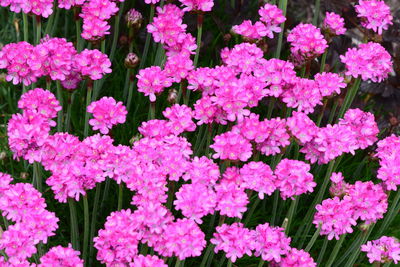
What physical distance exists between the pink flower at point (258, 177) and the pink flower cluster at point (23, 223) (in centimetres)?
52

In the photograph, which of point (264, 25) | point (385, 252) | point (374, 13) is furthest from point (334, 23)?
point (385, 252)

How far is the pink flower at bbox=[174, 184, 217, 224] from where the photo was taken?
5.16 feet

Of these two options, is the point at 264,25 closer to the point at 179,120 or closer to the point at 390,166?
the point at 179,120

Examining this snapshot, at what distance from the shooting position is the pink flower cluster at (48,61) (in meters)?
1.91

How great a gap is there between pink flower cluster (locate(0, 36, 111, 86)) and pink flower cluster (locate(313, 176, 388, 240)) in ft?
2.75

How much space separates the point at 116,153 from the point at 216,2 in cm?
151

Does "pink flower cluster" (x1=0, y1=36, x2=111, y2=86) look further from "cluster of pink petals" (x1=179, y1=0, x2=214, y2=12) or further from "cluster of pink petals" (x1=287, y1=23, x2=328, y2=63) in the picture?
"cluster of pink petals" (x1=287, y1=23, x2=328, y2=63)

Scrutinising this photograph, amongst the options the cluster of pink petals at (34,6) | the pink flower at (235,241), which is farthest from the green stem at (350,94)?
the cluster of pink petals at (34,6)

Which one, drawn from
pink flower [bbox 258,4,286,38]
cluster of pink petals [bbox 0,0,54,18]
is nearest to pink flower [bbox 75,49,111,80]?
cluster of pink petals [bbox 0,0,54,18]

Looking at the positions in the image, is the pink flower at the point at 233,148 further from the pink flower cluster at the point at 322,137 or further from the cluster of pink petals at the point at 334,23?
the cluster of pink petals at the point at 334,23

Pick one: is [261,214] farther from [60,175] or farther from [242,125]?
[60,175]

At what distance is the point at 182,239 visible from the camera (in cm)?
150

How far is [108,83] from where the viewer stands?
110 inches

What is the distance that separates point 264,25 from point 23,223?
1.10m
